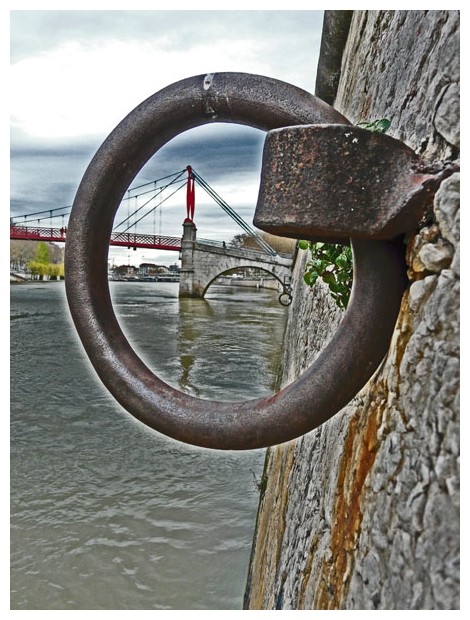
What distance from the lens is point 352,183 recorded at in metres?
0.73

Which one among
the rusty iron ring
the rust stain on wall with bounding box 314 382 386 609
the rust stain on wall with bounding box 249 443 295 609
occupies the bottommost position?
the rust stain on wall with bounding box 249 443 295 609

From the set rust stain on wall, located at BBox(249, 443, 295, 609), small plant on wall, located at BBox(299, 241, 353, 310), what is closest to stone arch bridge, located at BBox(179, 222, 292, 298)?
rust stain on wall, located at BBox(249, 443, 295, 609)

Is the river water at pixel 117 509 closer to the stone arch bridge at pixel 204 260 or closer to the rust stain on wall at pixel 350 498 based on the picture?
the rust stain on wall at pixel 350 498

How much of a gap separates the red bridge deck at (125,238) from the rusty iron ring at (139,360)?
23.6 m

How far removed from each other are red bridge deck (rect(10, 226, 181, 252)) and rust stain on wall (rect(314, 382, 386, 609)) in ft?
78.0

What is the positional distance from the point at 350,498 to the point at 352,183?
502 mm

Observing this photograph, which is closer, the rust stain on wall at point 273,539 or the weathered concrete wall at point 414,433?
the weathered concrete wall at point 414,433

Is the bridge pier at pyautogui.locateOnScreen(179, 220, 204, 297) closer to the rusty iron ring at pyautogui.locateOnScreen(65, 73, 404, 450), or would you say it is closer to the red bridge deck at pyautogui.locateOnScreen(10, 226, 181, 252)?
the red bridge deck at pyautogui.locateOnScreen(10, 226, 181, 252)

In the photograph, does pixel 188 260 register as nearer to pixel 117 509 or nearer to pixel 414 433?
pixel 117 509

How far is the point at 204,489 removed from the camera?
485 cm

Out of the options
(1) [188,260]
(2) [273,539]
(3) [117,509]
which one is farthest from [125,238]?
(2) [273,539]

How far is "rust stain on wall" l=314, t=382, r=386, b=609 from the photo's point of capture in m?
0.80

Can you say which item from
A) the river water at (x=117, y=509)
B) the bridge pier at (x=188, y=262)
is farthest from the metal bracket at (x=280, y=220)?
the bridge pier at (x=188, y=262)

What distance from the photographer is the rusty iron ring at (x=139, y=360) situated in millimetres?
765
